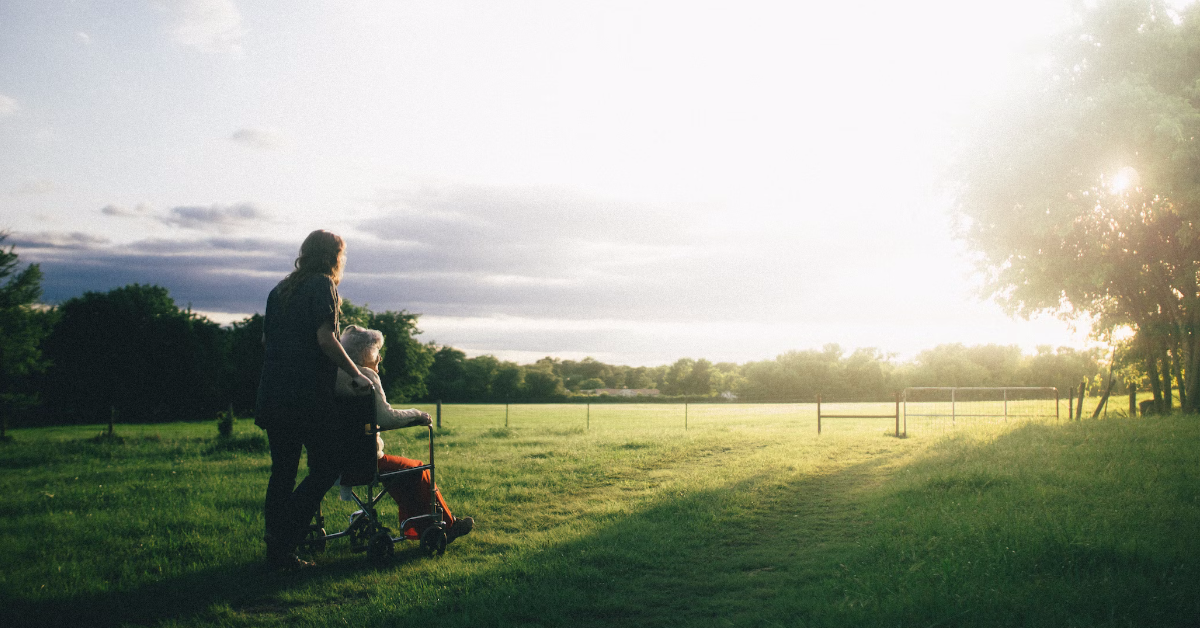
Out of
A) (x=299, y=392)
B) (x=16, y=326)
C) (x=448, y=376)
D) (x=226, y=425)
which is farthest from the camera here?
(x=448, y=376)

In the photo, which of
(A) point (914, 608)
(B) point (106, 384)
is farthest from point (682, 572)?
(B) point (106, 384)

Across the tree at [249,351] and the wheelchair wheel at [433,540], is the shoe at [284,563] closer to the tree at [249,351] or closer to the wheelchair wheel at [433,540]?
the wheelchair wheel at [433,540]

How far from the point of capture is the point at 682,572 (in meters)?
5.41

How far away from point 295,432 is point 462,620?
2.05 meters

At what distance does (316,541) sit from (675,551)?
10.5ft

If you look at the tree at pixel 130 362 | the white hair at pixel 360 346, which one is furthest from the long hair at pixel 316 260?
the tree at pixel 130 362

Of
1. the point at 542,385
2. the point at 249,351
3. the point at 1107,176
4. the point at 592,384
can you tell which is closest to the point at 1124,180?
the point at 1107,176

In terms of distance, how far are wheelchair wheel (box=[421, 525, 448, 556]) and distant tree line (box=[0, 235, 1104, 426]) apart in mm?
1562

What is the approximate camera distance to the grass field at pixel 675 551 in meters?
4.22

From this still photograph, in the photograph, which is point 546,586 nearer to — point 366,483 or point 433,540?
point 433,540

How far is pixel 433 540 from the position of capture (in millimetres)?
5672

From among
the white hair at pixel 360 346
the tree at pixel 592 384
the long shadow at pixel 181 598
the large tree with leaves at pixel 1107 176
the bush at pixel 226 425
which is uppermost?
the large tree with leaves at pixel 1107 176

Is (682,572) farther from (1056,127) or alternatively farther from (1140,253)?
(1140,253)

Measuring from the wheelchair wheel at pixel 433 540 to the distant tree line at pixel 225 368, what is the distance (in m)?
1.56
